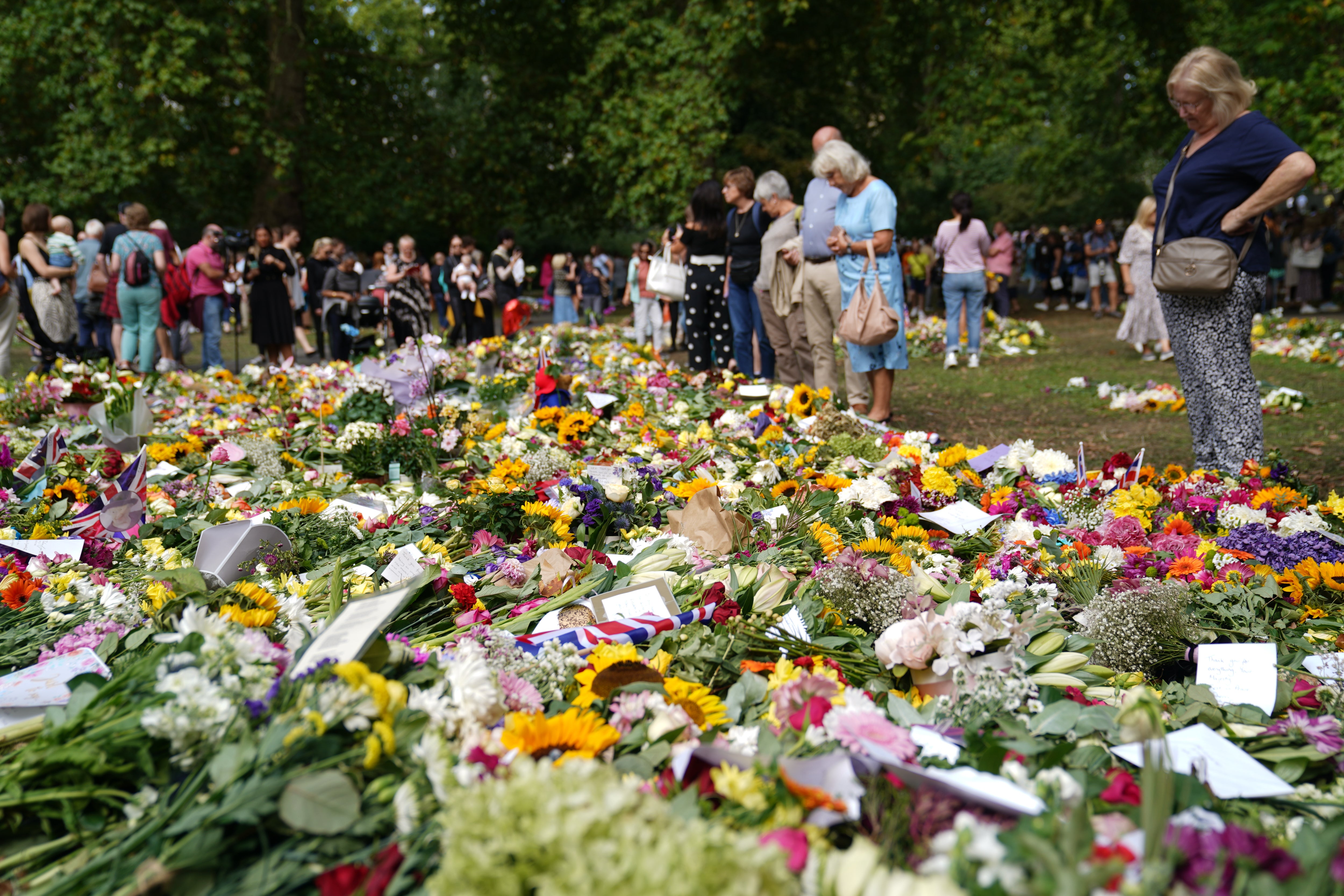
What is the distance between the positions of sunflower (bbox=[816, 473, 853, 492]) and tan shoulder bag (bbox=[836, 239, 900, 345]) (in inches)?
66.2

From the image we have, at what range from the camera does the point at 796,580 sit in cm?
269

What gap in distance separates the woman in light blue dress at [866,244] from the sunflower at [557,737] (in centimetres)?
400

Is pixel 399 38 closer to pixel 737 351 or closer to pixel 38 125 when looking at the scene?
pixel 38 125

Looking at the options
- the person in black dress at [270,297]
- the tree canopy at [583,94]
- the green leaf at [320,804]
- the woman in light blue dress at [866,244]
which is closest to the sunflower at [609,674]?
the green leaf at [320,804]

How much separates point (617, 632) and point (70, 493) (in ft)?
8.30

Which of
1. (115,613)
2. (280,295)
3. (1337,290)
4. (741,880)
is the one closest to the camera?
(741,880)

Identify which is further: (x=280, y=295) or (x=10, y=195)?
(x=10, y=195)

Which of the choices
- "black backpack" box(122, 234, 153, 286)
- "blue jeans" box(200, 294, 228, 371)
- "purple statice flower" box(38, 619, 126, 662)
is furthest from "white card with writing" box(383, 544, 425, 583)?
"blue jeans" box(200, 294, 228, 371)

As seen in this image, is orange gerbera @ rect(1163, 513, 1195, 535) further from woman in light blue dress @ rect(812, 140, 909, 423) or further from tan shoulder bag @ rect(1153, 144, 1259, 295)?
woman in light blue dress @ rect(812, 140, 909, 423)

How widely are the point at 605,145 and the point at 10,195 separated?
11017 mm

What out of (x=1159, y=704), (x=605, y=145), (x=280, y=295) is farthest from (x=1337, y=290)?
(x=1159, y=704)

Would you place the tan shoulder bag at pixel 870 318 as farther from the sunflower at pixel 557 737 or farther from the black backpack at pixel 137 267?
the black backpack at pixel 137 267

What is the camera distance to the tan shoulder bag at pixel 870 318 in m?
5.12

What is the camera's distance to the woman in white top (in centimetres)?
901
